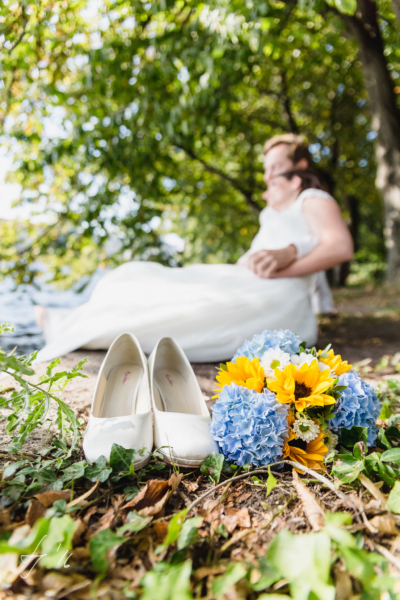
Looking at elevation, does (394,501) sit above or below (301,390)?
below

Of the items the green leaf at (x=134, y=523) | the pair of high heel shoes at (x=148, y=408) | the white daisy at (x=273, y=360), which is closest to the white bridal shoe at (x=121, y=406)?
the pair of high heel shoes at (x=148, y=408)

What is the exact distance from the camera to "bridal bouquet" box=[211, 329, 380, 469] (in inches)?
43.5

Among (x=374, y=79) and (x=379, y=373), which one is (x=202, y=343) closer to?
(x=379, y=373)

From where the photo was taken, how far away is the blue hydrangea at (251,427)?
43.1 inches

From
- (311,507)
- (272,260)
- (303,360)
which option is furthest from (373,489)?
(272,260)

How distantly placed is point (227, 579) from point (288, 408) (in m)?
0.56

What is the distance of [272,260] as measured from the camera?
8.07ft

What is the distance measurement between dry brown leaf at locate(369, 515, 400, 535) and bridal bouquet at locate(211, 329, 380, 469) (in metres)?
0.28

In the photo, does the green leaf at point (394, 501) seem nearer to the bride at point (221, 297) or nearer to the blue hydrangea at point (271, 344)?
the blue hydrangea at point (271, 344)

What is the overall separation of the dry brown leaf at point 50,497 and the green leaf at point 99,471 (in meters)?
0.08

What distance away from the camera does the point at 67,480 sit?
1022mm

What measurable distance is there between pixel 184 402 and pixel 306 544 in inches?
35.1

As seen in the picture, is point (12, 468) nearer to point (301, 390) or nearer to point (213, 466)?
point (213, 466)

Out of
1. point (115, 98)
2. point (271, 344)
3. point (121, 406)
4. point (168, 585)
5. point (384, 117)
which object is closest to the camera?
point (168, 585)
